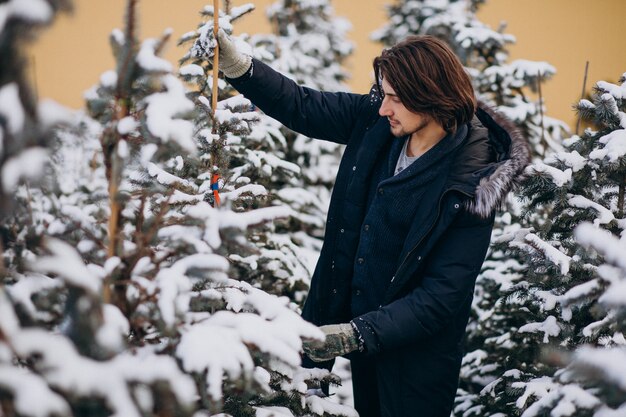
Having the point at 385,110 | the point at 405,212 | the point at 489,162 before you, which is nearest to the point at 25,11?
the point at 385,110

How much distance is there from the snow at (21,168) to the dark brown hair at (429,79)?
1.84 m

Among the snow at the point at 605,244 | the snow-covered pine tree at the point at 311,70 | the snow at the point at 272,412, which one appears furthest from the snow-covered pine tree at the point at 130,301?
the snow-covered pine tree at the point at 311,70

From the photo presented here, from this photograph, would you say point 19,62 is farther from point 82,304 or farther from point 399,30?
point 399,30

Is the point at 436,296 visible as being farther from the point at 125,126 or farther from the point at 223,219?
the point at 125,126

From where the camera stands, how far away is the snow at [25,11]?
131 centimetres

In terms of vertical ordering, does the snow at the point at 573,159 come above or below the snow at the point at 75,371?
above

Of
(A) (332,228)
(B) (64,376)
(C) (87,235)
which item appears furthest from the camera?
(A) (332,228)

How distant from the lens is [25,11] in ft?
4.30

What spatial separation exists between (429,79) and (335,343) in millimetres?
1375

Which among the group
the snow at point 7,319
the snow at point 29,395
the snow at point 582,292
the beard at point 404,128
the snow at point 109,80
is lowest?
the snow at point 29,395

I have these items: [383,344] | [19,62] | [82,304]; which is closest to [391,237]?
[383,344]

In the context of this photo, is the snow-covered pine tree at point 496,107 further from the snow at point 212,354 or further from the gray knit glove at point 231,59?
the snow at point 212,354

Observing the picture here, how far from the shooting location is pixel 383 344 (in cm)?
267

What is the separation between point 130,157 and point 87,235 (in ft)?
1.05
